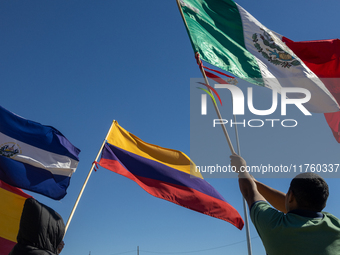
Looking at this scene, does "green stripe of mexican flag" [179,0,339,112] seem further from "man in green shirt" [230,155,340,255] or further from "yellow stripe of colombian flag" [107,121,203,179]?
"man in green shirt" [230,155,340,255]

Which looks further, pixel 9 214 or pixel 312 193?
pixel 9 214

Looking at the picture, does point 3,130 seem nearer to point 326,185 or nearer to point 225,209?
point 225,209

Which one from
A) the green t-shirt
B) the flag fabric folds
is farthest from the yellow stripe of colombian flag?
the green t-shirt

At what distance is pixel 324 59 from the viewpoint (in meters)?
6.26

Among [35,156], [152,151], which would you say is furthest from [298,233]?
[152,151]

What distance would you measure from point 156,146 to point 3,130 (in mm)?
3505

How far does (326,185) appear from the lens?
2084 mm

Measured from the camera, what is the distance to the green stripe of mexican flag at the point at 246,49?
18.4ft

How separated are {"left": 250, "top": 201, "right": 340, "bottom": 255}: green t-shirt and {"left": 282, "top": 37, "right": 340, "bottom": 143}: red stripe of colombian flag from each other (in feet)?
15.2

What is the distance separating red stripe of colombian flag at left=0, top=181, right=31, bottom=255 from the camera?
20.8 ft

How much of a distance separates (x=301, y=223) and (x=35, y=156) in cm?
642

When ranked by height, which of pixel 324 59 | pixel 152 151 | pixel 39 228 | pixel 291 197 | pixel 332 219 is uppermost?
pixel 324 59

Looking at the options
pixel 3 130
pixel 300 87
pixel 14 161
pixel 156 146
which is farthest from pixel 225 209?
pixel 3 130

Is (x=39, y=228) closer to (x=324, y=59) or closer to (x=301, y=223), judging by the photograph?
(x=301, y=223)
